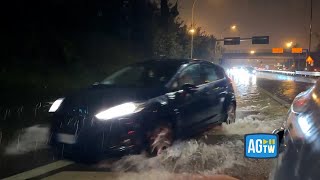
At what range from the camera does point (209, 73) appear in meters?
8.09

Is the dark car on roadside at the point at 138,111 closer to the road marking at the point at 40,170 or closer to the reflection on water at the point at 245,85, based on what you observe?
the road marking at the point at 40,170

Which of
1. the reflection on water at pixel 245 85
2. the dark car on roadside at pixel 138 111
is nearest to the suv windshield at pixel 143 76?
the dark car on roadside at pixel 138 111

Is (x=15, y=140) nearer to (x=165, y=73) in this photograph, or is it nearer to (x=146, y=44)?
(x=165, y=73)

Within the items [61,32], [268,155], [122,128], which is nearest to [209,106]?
[122,128]

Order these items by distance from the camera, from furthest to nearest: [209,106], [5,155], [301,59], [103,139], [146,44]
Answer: [301,59]
[146,44]
[209,106]
[5,155]
[103,139]

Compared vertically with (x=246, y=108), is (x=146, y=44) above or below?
above

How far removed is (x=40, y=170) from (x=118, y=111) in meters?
1.36

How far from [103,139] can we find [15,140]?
3.09 meters

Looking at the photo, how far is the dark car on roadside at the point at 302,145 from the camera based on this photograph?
1.78 m

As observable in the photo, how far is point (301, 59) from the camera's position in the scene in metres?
113

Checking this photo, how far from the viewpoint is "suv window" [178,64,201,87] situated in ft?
22.6

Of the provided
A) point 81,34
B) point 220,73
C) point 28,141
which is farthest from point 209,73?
point 81,34

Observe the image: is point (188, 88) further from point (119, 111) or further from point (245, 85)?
point (245, 85)

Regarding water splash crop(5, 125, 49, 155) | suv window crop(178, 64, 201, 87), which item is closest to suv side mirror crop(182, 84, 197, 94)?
suv window crop(178, 64, 201, 87)
